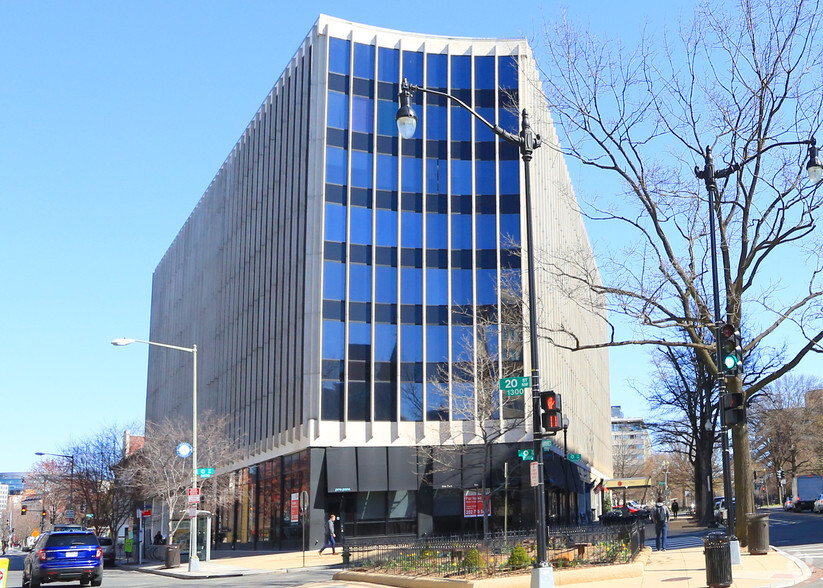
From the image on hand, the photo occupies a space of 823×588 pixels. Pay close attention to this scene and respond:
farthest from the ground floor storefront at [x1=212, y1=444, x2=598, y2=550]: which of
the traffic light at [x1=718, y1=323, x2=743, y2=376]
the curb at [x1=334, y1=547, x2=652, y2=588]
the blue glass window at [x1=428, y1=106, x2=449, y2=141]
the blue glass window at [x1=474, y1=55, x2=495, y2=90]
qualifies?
the traffic light at [x1=718, y1=323, x2=743, y2=376]

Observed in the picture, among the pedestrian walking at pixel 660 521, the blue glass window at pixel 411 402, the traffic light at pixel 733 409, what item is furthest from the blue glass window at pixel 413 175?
the traffic light at pixel 733 409

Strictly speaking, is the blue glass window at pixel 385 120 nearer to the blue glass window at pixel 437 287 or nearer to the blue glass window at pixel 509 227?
the blue glass window at pixel 509 227

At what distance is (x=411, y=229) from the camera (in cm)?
4538

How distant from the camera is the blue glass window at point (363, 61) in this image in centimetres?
4622

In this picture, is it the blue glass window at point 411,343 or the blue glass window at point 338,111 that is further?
the blue glass window at point 338,111

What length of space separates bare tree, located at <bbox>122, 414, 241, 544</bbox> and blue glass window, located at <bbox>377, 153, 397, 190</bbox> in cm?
1888

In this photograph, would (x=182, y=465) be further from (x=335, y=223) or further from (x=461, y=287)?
(x=461, y=287)

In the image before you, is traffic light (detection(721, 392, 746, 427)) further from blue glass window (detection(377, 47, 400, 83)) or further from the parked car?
the parked car

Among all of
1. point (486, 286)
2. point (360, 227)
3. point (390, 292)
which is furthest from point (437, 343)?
point (360, 227)

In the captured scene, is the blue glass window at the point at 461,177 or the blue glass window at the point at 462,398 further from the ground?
the blue glass window at the point at 461,177

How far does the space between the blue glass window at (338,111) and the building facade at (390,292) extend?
0.25 ft

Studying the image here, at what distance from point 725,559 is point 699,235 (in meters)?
12.1

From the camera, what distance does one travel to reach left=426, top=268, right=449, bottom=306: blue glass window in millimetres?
44906

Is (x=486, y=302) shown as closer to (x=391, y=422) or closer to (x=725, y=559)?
(x=391, y=422)
